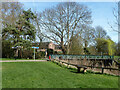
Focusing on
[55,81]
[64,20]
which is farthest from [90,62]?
[55,81]

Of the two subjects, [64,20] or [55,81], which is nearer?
[55,81]

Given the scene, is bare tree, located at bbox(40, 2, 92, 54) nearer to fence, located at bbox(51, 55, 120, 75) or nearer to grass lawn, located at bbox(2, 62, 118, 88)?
fence, located at bbox(51, 55, 120, 75)

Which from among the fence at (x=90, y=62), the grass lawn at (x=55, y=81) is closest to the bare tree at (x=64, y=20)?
the fence at (x=90, y=62)

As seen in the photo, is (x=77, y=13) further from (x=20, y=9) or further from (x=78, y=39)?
(x=20, y=9)

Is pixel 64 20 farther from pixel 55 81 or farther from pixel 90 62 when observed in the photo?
pixel 55 81

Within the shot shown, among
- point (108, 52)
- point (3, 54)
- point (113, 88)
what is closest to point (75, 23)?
point (3, 54)

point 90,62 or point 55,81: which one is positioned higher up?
point 55,81

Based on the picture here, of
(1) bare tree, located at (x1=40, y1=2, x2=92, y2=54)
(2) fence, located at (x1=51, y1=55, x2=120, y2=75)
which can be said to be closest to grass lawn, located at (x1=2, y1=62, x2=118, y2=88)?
(2) fence, located at (x1=51, y1=55, x2=120, y2=75)

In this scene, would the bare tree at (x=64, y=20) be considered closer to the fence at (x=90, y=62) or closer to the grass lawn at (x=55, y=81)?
the fence at (x=90, y=62)

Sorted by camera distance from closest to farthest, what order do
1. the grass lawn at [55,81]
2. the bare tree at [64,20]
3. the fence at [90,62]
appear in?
the grass lawn at [55,81]
the fence at [90,62]
the bare tree at [64,20]

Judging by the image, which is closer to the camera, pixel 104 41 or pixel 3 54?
pixel 3 54

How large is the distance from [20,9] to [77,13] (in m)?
13.2

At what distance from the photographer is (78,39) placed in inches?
1522

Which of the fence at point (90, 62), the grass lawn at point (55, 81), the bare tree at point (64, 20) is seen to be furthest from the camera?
the bare tree at point (64, 20)
